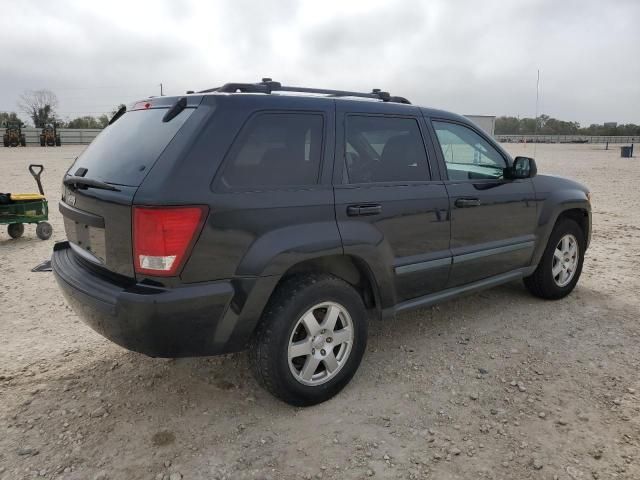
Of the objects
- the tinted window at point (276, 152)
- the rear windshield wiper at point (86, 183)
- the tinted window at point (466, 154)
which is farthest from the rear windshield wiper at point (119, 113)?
the tinted window at point (466, 154)

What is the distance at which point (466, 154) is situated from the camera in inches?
160

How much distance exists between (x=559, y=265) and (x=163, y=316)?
3.76 metres

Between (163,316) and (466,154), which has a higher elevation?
(466,154)

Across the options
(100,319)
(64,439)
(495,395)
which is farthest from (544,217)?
(64,439)

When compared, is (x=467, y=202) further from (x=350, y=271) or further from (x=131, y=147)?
(x=131, y=147)

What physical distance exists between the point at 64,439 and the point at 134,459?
1.48ft

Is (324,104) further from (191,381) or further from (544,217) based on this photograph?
(544,217)

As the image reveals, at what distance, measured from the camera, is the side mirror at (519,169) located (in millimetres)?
4035

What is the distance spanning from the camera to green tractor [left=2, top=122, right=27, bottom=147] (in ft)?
126

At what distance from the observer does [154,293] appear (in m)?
2.43

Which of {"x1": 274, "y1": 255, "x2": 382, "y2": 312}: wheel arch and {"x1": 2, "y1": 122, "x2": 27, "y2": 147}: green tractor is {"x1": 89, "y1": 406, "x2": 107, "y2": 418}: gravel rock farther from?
{"x1": 2, "y1": 122, "x2": 27, "y2": 147}: green tractor

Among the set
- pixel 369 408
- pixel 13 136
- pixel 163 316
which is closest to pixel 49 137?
pixel 13 136

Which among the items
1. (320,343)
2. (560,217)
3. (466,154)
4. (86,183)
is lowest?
Answer: (320,343)

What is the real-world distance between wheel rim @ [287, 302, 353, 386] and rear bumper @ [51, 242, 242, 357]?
401 millimetres
